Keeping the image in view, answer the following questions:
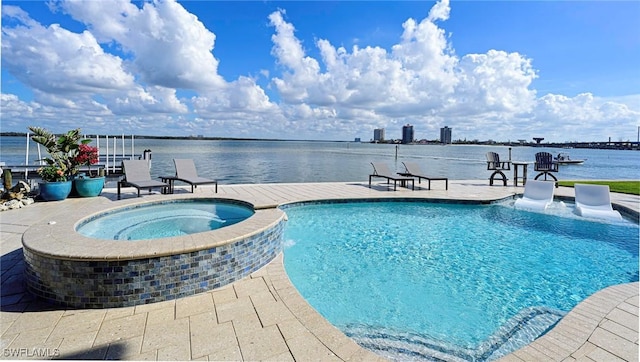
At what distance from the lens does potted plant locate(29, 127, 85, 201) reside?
729 centimetres

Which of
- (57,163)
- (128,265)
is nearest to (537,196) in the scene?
(128,265)

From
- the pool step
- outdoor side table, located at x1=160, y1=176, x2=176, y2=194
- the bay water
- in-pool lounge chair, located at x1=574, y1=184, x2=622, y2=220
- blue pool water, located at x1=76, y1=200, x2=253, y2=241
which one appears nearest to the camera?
the pool step

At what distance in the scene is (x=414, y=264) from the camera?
4.61 meters

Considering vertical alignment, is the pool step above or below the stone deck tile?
below

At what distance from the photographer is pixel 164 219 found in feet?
19.3

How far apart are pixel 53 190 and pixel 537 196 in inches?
468

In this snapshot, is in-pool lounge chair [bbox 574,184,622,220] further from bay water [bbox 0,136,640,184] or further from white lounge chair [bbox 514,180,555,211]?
bay water [bbox 0,136,640,184]

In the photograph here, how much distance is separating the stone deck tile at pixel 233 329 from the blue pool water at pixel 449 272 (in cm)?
43

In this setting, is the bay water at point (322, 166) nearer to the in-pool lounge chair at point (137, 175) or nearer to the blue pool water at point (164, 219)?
the in-pool lounge chair at point (137, 175)

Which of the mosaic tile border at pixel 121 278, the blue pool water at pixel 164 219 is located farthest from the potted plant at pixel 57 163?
the mosaic tile border at pixel 121 278

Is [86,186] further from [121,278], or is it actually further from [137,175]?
[121,278]

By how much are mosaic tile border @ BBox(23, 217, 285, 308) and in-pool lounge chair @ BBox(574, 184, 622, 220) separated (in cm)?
812

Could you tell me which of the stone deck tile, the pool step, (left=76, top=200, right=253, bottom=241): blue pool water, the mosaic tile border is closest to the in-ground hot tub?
the mosaic tile border

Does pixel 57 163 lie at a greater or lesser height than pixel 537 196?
greater
